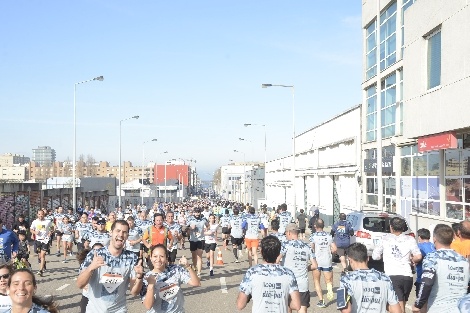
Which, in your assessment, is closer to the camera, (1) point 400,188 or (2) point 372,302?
(2) point 372,302

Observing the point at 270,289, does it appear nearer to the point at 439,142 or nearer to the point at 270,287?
the point at 270,287

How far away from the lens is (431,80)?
22328mm

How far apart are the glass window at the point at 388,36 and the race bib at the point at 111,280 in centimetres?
2701

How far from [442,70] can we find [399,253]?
1327 centimetres

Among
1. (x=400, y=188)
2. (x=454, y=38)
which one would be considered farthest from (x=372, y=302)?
(x=400, y=188)

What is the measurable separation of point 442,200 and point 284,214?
26.4ft

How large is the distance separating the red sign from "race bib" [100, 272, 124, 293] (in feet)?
55.1

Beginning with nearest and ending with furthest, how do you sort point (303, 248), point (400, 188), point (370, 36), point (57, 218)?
point (303, 248), point (57, 218), point (400, 188), point (370, 36)

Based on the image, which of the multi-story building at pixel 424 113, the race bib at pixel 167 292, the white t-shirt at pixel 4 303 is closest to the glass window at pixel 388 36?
the multi-story building at pixel 424 113

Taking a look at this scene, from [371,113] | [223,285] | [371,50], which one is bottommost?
[223,285]

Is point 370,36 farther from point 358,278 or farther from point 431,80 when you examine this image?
point 358,278

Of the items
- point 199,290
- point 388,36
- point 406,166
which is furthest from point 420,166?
point 199,290

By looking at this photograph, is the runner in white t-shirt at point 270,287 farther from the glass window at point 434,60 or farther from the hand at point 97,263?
the glass window at point 434,60

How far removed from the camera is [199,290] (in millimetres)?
14383
